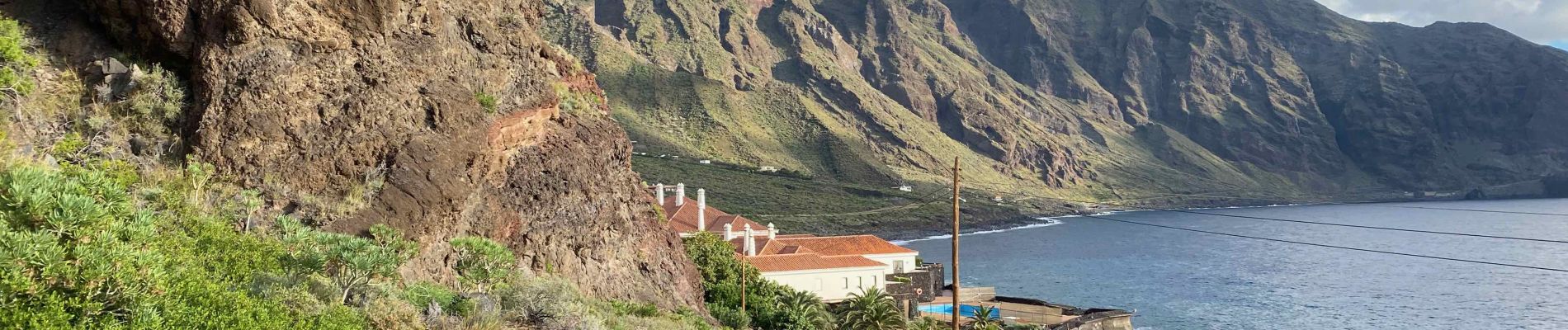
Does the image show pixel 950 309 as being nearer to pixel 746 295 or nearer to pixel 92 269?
pixel 746 295

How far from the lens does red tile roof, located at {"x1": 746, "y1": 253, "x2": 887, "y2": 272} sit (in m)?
47.9

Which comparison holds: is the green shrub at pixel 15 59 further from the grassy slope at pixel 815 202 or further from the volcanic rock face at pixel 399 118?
the grassy slope at pixel 815 202

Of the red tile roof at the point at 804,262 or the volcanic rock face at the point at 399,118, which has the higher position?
the volcanic rock face at the point at 399,118

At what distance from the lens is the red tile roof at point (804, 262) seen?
157ft

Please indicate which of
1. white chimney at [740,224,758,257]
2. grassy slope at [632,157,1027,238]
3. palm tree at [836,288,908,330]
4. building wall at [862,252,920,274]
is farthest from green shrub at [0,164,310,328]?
grassy slope at [632,157,1027,238]

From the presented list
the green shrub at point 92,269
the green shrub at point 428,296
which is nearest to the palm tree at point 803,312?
the green shrub at point 428,296

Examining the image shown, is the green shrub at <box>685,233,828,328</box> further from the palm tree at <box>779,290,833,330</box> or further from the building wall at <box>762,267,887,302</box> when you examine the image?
the building wall at <box>762,267,887,302</box>

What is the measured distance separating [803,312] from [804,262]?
1276cm

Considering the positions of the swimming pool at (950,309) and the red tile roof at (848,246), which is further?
the red tile roof at (848,246)

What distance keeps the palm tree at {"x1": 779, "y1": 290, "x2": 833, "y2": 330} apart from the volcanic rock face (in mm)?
12231

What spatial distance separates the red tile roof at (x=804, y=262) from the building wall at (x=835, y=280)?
8.5 inches

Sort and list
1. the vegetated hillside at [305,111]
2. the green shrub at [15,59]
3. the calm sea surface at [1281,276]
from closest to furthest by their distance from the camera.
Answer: the green shrub at [15,59]
the vegetated hillside at [305,111]
the calm sea surface at [1281,276]

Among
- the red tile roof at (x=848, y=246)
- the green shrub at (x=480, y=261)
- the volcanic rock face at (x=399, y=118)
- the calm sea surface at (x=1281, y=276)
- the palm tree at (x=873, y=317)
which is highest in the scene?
the volcanic rock face at (x=399, y=118)

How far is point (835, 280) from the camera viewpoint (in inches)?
1944
